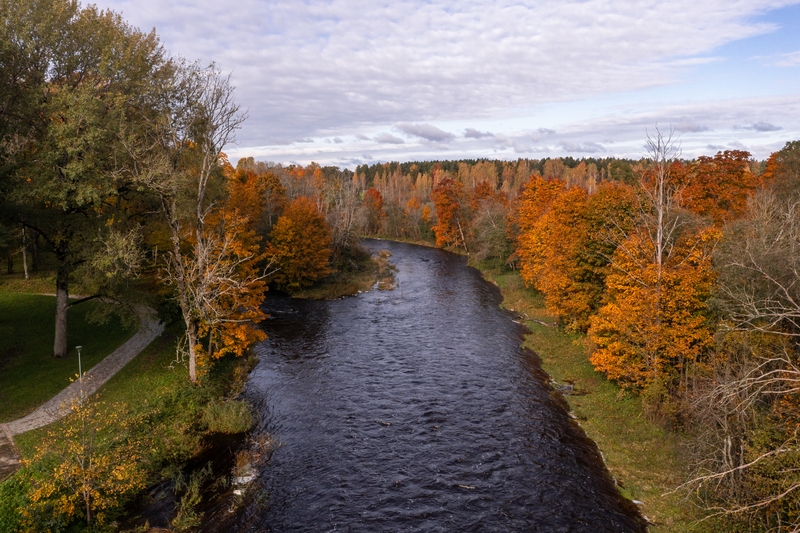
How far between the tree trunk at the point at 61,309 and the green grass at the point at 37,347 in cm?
61

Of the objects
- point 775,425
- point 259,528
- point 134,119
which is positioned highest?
point 134,119

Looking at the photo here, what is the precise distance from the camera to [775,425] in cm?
1598

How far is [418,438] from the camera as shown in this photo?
79.3 feet

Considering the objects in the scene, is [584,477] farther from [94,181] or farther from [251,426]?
[94,181]

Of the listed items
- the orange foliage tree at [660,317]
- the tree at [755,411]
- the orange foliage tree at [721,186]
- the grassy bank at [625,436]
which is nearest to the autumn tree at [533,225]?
the grassy bank at [625,436]

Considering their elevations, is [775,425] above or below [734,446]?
above

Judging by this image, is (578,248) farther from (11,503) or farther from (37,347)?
(37,347)

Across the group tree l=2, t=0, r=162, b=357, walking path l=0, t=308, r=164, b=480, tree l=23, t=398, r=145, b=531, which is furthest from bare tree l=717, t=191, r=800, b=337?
tree l=2, t=0, r=162, b=357

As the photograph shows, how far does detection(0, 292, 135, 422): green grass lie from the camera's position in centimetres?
2406

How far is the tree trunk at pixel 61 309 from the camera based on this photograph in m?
27.9

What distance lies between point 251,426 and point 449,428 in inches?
424

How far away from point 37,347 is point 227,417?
14683mm

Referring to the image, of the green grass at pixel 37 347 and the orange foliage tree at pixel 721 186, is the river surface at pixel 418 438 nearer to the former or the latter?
the green grass at pixel 37 347

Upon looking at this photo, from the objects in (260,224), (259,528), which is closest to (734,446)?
(259,528)
